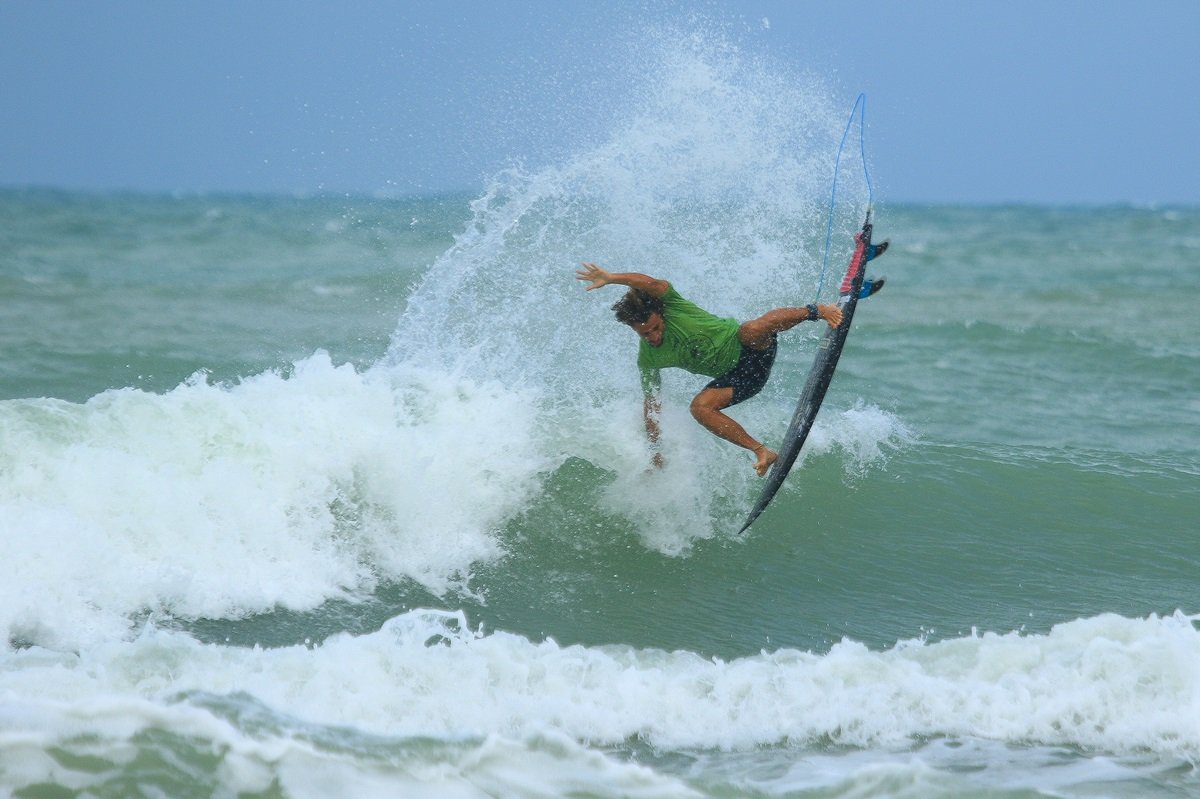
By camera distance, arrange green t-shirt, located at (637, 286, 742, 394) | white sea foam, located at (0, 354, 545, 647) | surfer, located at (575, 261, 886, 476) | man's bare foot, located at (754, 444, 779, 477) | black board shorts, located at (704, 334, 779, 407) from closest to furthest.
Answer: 1. white sea foam, located at (0, 354, 545, 647)
2. man's bare foot, located at (754, 444, 779, 477)
3. surfer, located at (575, 261, 886, 476)
4. green t-shirt, located at (637, 286, 742, 394)
5. black board shorts, located at (704, 334, 779, 407)

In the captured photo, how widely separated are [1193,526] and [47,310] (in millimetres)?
13848

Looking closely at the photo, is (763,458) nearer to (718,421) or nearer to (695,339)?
(718,421)

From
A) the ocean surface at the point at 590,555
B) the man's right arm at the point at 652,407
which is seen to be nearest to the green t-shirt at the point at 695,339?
the man's right arm at the point at 652,407

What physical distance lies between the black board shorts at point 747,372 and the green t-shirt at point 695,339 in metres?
0.05

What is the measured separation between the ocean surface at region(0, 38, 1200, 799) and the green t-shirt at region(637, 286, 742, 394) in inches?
40.1

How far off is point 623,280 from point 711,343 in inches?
28.9

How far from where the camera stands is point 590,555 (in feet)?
25.3

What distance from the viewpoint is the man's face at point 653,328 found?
7195 mm

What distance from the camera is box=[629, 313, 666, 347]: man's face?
720cm

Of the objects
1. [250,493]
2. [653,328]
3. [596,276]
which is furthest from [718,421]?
[250,493]

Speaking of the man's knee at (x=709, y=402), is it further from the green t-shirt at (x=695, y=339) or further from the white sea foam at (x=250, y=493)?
the white sea foam at (x=250, y=493)

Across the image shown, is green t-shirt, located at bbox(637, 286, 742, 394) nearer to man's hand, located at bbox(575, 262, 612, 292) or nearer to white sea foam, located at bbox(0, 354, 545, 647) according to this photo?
man's hand, located at bbox(575, 262, 612, 292)

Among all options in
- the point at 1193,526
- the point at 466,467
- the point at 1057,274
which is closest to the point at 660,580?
the point at 466,467

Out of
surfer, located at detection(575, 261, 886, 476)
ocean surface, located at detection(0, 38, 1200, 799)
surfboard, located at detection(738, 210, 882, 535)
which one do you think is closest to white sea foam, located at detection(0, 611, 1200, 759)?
ocean surface, located at detection(0, 38, 1200, 799)
